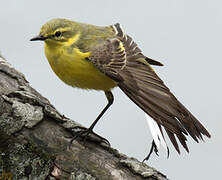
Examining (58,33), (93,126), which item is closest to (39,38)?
(58,33)

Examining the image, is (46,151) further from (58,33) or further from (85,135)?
(58,33)

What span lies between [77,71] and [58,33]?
1.92ft

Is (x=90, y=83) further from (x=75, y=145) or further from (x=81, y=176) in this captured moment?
(x=81, y=176)

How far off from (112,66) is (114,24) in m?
1.39

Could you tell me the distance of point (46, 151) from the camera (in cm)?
307

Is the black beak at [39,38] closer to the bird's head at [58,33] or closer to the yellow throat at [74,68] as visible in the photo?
the bird's head at [58,33]

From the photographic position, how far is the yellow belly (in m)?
3.68

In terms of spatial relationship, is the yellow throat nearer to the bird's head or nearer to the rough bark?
the bird's head

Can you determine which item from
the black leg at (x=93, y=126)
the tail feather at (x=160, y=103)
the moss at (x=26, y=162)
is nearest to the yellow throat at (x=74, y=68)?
the tail feather at (x=160, y=103)

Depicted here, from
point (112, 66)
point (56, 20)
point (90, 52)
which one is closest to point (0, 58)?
point (56, 20)

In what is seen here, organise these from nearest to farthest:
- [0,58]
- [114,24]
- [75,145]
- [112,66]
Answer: [75,145] → [112,66] → [0,58] → [114,24]

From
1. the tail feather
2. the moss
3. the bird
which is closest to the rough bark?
the moss

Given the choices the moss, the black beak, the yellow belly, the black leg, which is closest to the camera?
the moss

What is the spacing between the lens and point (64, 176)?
9.84 feet
